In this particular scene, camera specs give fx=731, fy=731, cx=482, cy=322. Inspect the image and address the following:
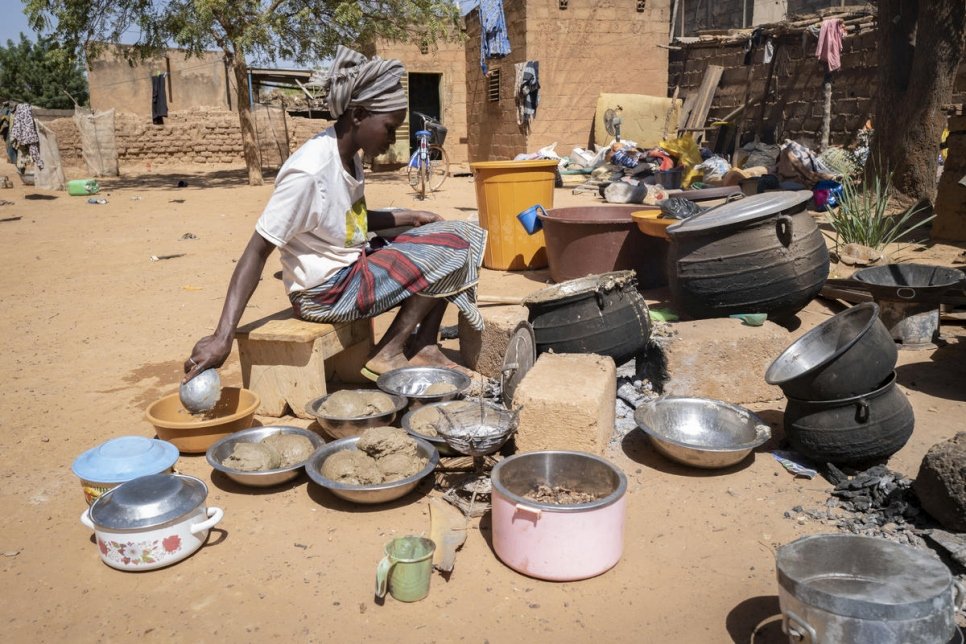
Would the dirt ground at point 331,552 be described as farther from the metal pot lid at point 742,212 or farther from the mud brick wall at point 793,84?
the mud brick wall at point 793,84

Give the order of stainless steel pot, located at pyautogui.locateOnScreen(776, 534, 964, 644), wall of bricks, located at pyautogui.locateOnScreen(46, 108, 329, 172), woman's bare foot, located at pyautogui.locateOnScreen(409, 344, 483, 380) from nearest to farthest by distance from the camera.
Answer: stainless steel pot, located at pyautogui.locateOnScreen(776, 534, 964, 644) < woman's bare foot, located at pyautogui.locateOnScreen(409, 344, 483, 380) < wall of bricks, located at pyautogui.locateOnScreen(46, 108, 329, 172)

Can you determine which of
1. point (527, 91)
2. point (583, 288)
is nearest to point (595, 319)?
point (583, 288)

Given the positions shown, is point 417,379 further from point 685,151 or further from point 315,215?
point 685,151

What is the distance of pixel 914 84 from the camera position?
7.57 metres

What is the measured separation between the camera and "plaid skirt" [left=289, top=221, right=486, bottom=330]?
11.1 feet

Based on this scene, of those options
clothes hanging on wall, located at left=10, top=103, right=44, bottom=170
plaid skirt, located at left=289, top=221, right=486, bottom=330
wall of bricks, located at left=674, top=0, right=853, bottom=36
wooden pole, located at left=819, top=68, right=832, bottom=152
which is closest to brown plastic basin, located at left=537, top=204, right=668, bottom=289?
plaid skirt, located at left=289, top=221, right=486, bottom=330

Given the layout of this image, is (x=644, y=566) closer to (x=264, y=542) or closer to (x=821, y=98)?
(x=264, y=542)

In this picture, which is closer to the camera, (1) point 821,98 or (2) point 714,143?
(1) point 821,98

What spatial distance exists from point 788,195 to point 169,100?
74.2ft

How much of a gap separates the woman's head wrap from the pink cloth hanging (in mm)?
10957

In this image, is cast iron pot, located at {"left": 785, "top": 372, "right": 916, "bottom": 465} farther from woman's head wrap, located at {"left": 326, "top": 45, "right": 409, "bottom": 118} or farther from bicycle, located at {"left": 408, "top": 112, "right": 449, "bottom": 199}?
bicycle, located at {"left": 408, "top": 112, "right": 449, "bottom": 199}

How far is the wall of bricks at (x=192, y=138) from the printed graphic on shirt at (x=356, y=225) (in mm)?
17255

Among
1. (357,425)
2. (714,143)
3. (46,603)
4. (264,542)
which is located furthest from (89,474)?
(714,143)

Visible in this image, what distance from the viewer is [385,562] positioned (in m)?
2.13
